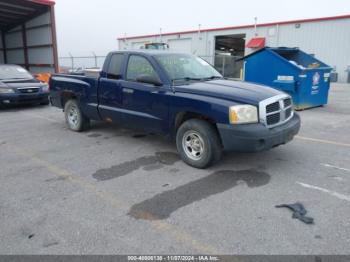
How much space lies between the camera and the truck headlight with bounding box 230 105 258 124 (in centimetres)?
416

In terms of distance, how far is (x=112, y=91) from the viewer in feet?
19.2

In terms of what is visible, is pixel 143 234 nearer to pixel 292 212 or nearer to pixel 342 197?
pixel 292 212

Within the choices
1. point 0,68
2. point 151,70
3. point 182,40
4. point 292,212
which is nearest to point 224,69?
point 182,40

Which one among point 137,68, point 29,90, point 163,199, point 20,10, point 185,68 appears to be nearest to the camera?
point 163,199

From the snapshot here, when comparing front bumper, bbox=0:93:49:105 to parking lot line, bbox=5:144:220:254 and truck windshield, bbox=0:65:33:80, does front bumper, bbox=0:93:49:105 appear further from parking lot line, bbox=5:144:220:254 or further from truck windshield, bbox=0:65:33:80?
parking lot line, bbox=5:144:220:254

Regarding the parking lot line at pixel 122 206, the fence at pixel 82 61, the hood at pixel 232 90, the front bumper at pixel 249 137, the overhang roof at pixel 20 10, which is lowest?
the parking lot line at pixel 122 206

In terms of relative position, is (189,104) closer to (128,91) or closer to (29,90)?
(128,91)

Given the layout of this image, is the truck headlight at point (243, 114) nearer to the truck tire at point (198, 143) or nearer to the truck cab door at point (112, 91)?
the truck tire at point (198, 143)

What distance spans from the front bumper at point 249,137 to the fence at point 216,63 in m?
19.9

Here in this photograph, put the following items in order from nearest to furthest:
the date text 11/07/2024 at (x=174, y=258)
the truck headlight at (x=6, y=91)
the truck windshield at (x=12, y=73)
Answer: the date text 11/07/2024 at (x=174, y=258) → the truck headlight at (x=6, y=91) → the truck windshield at (x=12, y=73)

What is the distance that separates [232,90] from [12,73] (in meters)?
9.53

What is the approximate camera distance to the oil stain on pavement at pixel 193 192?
3407mm

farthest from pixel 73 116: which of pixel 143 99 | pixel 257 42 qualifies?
pixel 257 42

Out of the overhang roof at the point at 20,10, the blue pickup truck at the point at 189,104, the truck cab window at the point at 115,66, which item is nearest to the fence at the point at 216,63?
the overhang roof at the point at 20,10
